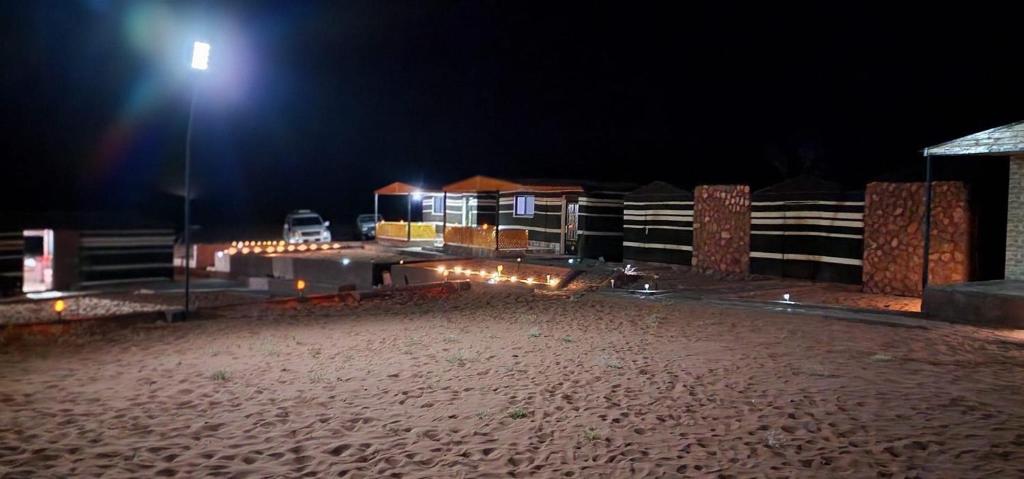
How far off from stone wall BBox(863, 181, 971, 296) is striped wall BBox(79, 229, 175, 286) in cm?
1938

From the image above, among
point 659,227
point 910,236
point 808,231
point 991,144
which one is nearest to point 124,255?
point 659,227

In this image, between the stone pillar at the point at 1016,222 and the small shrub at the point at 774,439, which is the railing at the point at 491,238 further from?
the small shrub at the point at 774,439

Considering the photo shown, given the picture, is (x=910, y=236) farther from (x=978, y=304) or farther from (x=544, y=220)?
(x=544, y=220)

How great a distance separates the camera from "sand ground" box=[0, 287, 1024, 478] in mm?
5562

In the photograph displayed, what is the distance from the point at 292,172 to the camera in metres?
74.9

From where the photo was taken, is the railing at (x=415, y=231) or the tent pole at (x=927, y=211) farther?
the railing at (x=415, y=231)

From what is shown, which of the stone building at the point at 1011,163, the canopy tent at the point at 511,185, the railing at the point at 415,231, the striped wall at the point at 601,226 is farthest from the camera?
the railing at the point at 415,231

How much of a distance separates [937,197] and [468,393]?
10502mm

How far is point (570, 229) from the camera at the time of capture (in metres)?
24.5

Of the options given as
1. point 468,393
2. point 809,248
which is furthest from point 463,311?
point 809,248

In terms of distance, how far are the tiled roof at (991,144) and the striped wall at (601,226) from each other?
11.2 metres

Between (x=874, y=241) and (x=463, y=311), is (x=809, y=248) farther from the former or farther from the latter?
(x=463, y=311)

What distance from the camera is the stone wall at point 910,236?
13.7 m

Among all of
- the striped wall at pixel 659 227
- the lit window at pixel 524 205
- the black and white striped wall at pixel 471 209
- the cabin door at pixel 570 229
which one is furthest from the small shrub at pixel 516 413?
the black and white striped wall at pixel 471 209
